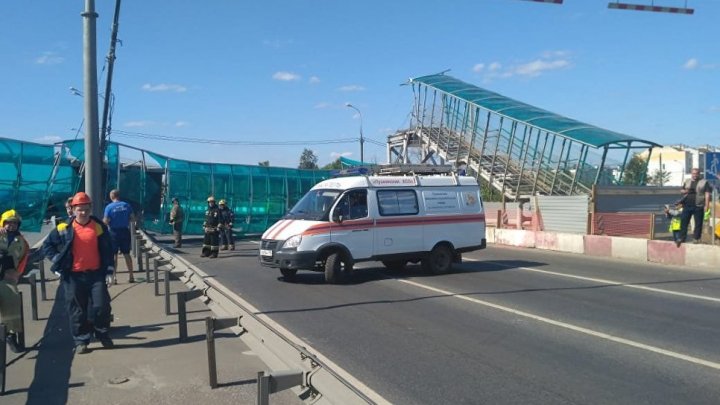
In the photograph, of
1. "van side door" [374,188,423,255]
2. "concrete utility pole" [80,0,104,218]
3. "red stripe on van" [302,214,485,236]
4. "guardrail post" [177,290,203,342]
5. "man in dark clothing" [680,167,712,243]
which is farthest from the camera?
"man in dark clothing" [680,167,712,243]

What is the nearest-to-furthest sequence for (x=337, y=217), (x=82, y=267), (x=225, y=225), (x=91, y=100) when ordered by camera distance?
(x=82, y=267) < (x=91, y=100) < (x=337, y=217) < (x=225, y=225)

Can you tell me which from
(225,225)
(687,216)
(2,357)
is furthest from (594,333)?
(225,225)

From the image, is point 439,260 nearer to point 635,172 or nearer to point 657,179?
point 635,172

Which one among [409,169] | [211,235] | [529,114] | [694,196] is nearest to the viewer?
[409,169]

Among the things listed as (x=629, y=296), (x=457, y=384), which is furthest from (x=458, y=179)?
(x=457, y=384)

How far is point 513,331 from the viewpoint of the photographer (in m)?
8.03

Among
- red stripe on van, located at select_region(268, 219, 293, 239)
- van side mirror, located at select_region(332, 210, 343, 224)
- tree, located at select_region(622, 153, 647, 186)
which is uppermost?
tree, located at select_region(622, 153, 647, 186)

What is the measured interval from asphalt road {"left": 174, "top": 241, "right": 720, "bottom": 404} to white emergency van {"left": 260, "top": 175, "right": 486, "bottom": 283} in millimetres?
514

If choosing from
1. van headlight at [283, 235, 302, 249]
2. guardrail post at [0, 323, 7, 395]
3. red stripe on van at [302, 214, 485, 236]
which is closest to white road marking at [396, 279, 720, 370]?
red stripe on van at [302, 214, 485, 236]

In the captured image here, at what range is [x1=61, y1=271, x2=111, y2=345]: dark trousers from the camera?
6914 mm

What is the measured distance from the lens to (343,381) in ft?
11.3

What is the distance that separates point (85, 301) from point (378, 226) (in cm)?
725

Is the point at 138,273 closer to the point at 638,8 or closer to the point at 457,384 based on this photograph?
the point at 457,384

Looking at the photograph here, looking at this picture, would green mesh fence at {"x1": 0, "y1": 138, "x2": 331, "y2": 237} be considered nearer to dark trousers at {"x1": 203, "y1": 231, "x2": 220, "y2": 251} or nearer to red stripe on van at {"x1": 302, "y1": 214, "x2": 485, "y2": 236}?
dark trousers at {"x1": 203, "y1": 231, "x2": 220, "y2": 251}
